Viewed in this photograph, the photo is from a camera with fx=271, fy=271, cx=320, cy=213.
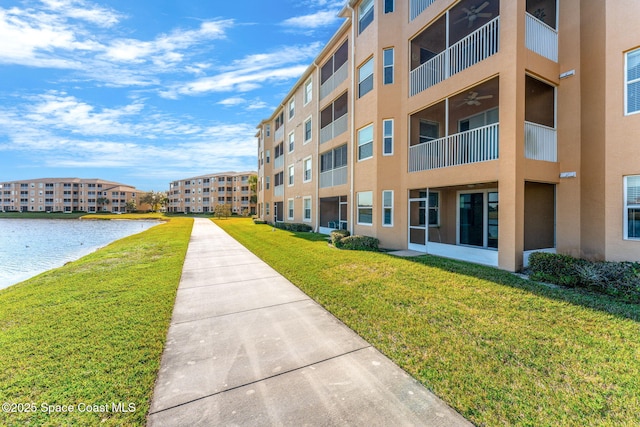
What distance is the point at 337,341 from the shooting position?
162 inches

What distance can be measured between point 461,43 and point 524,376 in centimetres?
1059

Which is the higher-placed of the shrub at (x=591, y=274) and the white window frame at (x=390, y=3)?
the white window frame at (x=390, y=3)

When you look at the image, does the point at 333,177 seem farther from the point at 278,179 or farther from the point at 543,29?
the point at 278,179

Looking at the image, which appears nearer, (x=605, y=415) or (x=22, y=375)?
(x=605, y=415)

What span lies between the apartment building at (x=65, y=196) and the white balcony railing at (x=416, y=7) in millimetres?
104045

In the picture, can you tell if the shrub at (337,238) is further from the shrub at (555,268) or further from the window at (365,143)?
the shrub at (555,268)

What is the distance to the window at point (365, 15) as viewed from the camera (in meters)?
13.0

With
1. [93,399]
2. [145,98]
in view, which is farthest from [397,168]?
[145,98]

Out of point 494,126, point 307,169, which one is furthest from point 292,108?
point 494,126

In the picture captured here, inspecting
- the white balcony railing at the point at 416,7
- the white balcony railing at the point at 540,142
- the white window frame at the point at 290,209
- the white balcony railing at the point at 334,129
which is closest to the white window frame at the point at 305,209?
the white window frame at the point at 290,209

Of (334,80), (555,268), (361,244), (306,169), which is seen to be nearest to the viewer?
(555,268)

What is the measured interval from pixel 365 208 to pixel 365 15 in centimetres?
954

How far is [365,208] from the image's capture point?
44.1ft

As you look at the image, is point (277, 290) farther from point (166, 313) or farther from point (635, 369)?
point (635, 369)
